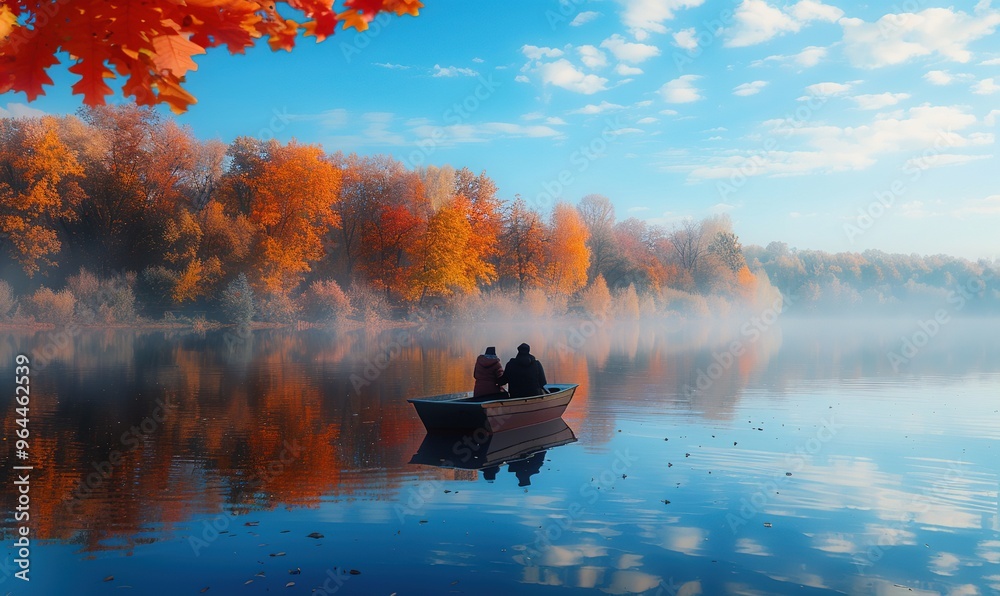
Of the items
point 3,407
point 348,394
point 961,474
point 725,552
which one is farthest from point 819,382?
point 3,407

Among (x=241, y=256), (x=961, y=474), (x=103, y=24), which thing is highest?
(x=241, y=256)

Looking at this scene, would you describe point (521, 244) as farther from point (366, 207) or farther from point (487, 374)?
point (487, 374)

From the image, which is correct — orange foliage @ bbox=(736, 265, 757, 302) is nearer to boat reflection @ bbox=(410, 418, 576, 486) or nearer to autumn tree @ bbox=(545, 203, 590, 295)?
autumn tree @ bbox=(545, 203, 590, 295)

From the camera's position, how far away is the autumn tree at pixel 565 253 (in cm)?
6581

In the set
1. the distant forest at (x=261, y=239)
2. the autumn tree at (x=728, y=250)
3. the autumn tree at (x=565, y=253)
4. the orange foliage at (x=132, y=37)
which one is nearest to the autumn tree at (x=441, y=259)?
the distant forest at (x=261, y=239)

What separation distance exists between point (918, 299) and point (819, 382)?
118 m

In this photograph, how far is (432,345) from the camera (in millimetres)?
41062

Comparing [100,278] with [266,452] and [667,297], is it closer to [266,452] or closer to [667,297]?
[266,452]

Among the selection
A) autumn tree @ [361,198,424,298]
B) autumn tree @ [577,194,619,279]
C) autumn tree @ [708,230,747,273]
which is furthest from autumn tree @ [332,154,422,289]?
autumn tree @ [708,230,747,273]

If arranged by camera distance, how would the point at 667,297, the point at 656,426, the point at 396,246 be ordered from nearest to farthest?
the point at 656,426, the point at 396,246, the point at 667,297

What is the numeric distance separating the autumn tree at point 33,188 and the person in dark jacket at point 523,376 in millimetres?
41954

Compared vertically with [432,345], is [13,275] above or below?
above

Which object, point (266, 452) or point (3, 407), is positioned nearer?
point (266, 452)

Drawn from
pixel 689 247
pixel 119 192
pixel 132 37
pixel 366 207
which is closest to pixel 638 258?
pixel 689 247
